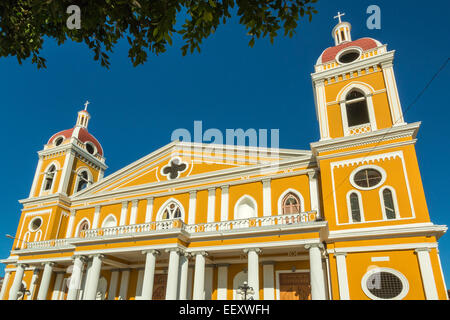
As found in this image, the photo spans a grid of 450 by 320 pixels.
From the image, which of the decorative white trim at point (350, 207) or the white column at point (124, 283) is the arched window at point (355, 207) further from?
the white column at point (124, 283)

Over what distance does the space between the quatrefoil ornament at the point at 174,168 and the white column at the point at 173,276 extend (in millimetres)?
6904

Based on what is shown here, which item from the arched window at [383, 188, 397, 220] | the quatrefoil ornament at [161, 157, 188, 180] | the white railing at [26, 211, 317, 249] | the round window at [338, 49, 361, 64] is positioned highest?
the round window at [338, 49, 361, 64]

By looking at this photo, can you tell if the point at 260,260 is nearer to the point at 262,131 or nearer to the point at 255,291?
the point at 255,291

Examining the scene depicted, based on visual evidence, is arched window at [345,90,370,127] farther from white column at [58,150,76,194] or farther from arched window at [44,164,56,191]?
arched window at [44,164,56,191]

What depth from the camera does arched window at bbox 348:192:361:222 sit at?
13825 millimetres

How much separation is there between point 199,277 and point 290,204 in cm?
636

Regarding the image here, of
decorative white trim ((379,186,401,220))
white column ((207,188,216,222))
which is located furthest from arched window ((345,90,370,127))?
white column ((207,188,216,222))

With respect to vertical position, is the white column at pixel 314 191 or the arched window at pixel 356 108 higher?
the arched window at pixel 356 108

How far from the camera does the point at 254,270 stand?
13250 mm

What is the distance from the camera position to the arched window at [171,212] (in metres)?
19.4

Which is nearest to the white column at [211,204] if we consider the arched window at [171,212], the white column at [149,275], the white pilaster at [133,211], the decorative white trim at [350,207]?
the arched window at [171,212]

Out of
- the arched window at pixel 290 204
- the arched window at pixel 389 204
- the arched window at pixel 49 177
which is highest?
the arched window at pixel 49 177

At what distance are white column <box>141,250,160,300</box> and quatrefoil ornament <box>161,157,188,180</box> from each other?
654 centimetres
